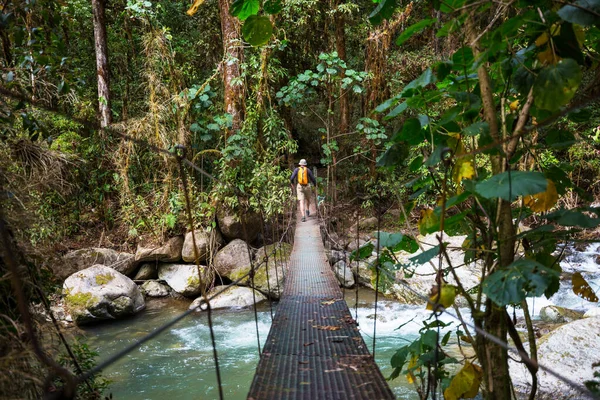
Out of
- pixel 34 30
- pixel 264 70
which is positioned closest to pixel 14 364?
pixel 34 30

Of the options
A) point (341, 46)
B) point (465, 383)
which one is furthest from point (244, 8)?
point (341, 46)

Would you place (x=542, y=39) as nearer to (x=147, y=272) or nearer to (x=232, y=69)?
(x=232, y=69)

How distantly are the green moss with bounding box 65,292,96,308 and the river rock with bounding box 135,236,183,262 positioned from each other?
0.92 m

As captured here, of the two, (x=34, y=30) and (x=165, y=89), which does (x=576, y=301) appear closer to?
(x=34, y=30)

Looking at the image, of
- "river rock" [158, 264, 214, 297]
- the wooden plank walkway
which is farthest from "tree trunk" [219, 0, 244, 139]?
the wooden plank walkway

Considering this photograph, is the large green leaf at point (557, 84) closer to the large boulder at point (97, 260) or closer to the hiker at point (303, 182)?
the hiker at point (303, 182)

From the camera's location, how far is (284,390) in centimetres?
118

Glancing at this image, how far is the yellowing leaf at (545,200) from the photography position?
895 mm

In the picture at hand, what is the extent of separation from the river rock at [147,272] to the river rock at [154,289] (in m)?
0.14

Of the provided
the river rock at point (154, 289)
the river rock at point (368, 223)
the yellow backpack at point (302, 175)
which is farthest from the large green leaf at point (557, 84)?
the river rock at point (368, 223)

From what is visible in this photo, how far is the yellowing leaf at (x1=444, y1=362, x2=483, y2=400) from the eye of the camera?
35.5 inches

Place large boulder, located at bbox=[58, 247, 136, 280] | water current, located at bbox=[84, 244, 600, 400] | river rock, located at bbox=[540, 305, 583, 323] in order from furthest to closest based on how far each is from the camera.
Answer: large boulder, located at bbox=[58, 247, 136, 280]
river rock, located at bbox=[540, 305, 583, 323]
water current, located at bbox=[84, 244, 600, 400]

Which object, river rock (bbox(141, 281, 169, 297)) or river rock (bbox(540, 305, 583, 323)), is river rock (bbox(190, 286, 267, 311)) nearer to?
river rock (bbox(141, 281, 169, 297))

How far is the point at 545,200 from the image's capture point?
36.0 inches
